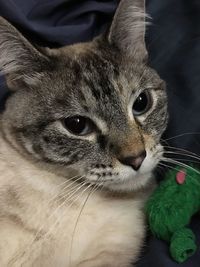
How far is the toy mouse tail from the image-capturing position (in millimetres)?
1260

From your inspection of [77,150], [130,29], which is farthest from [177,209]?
[130,29]

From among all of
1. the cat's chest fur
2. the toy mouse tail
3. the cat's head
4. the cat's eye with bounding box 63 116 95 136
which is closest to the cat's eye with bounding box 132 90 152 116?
the cat's head

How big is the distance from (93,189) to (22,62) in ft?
1.48

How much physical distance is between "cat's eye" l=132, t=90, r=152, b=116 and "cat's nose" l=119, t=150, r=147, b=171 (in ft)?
0.58

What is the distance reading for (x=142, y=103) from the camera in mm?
1444

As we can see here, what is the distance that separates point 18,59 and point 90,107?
10.9 inches

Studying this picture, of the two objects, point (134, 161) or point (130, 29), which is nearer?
point (134, 161)

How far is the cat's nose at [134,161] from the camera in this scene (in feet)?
4.17

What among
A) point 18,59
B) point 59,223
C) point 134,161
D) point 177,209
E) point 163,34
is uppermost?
point 163,34

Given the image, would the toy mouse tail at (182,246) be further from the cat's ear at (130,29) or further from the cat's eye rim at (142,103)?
the cat's ear at (130,29)

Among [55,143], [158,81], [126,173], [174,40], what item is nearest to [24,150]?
[55,143]

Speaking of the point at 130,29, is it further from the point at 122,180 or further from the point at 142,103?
the point at 122,180

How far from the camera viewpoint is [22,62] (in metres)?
1.43

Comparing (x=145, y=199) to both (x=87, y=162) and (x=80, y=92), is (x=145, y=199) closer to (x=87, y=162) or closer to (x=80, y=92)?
(x=87, y=162)
